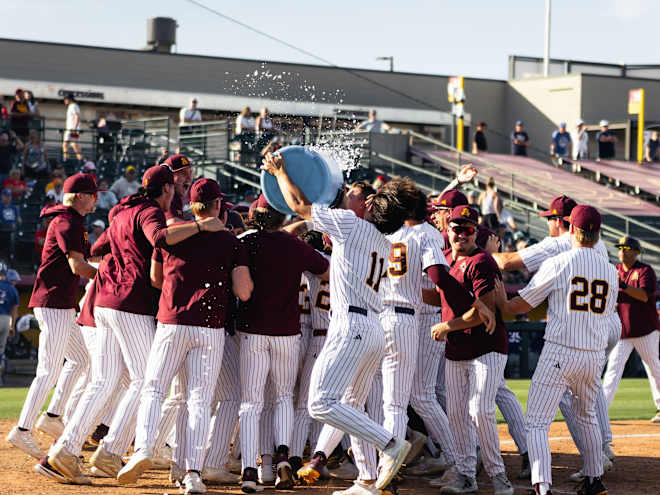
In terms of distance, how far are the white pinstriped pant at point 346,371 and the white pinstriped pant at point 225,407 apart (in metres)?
1.21

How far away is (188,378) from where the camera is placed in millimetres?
7121

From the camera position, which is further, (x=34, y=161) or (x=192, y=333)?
(x=34, y=161)

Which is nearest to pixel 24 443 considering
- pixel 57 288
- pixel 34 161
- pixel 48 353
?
pixel 48 353

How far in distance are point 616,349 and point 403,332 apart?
Result: 16.4ft

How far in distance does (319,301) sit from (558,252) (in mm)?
1922

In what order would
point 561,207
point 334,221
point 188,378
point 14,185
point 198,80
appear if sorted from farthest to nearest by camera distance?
point 198,80, point 14,185, point 561,207, point 188,378, point 334,221

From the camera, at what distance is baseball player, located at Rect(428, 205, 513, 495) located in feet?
23.9

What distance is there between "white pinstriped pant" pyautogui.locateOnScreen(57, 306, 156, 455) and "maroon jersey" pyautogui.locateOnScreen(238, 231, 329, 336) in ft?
2.45

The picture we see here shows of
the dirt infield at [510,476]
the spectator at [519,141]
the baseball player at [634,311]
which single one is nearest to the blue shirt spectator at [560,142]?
the spectator at [519,141]

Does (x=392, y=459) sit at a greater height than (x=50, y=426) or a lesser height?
greater

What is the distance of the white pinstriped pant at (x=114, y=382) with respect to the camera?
24.2 feet

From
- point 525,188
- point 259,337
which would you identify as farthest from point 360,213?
point 525,188

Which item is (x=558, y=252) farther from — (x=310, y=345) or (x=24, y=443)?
(x=24, y=443)

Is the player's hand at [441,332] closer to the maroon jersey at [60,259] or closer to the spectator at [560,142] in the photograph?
the maroon jersey at [60,259]
